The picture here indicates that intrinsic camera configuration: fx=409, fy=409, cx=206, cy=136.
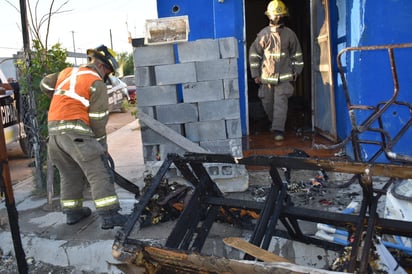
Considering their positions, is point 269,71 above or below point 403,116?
above

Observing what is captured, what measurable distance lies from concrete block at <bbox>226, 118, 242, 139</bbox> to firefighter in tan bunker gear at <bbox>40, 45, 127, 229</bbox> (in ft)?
4.41

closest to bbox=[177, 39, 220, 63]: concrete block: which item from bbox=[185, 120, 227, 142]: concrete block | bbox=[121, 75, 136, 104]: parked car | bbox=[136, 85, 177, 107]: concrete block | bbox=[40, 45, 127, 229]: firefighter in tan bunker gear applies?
bbox=[136, 85, 177, 107]: concrete block

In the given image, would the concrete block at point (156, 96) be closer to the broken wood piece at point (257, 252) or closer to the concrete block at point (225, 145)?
the concrete block at point (225, 145)

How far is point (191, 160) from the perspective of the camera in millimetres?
2848

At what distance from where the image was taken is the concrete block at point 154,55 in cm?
450

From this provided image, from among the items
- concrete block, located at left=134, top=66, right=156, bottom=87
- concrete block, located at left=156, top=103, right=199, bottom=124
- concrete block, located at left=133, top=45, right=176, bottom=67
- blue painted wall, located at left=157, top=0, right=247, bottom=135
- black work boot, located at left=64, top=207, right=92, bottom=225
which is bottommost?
black work boot, located at left=64, top=207, right=92, bottom=225

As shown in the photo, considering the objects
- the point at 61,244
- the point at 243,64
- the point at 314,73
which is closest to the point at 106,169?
the point at 61,244

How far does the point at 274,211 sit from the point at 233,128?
197 cm

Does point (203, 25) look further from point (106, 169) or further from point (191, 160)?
point (191, 160)

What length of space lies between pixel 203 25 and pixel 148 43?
6.39 feet

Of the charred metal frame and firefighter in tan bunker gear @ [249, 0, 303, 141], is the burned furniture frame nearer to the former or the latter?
the charred metal frame

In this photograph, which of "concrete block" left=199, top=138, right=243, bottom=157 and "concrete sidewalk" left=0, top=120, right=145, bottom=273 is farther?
"concrete block" left=199, top=138, right=243, bottom=157

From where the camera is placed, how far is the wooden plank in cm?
458

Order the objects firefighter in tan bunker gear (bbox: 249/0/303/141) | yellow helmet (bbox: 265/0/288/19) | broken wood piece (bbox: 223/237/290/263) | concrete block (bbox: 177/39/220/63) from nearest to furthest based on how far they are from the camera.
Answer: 1. broken wood piece (bbox: 223/237/290/263)
2. concrete block (bbox: 177/39/220/63)
3. yellow helmet (bbox: 265/0/288/19)
4. firefighter in tan bunker gear (bbox: 249/0/303/141)
